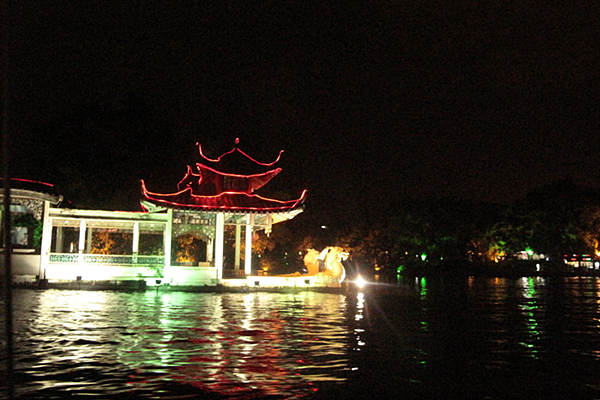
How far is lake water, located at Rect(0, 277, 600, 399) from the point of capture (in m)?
6.92

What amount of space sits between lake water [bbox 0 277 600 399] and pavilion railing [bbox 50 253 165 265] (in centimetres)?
955

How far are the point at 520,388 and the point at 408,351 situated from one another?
2.80 meters

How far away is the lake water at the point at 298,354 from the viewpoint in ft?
22.7

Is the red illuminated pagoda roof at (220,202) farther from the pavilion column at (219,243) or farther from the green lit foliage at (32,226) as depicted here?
the green lit foliage at (32,226)

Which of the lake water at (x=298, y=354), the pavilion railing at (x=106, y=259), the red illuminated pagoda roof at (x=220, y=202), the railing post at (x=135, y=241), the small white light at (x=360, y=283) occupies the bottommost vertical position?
the small white light at (x=360, y=283)

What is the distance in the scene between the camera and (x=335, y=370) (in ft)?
26.1

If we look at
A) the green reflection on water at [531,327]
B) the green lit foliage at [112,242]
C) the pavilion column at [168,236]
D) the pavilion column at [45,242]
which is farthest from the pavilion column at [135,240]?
the green reflection on water at [531,327]

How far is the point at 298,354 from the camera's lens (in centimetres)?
923

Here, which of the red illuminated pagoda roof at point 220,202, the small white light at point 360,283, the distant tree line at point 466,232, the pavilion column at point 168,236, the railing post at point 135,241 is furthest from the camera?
the distant tree line at point 466,232

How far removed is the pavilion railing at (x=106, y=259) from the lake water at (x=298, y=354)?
31.3 ft

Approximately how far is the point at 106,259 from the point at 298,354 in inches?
771

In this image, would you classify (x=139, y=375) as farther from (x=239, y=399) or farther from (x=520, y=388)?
(x=520, y=388)

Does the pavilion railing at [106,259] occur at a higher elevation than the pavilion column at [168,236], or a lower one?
lower

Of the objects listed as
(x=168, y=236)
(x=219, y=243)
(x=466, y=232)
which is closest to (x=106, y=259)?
(x=168, y=236)
